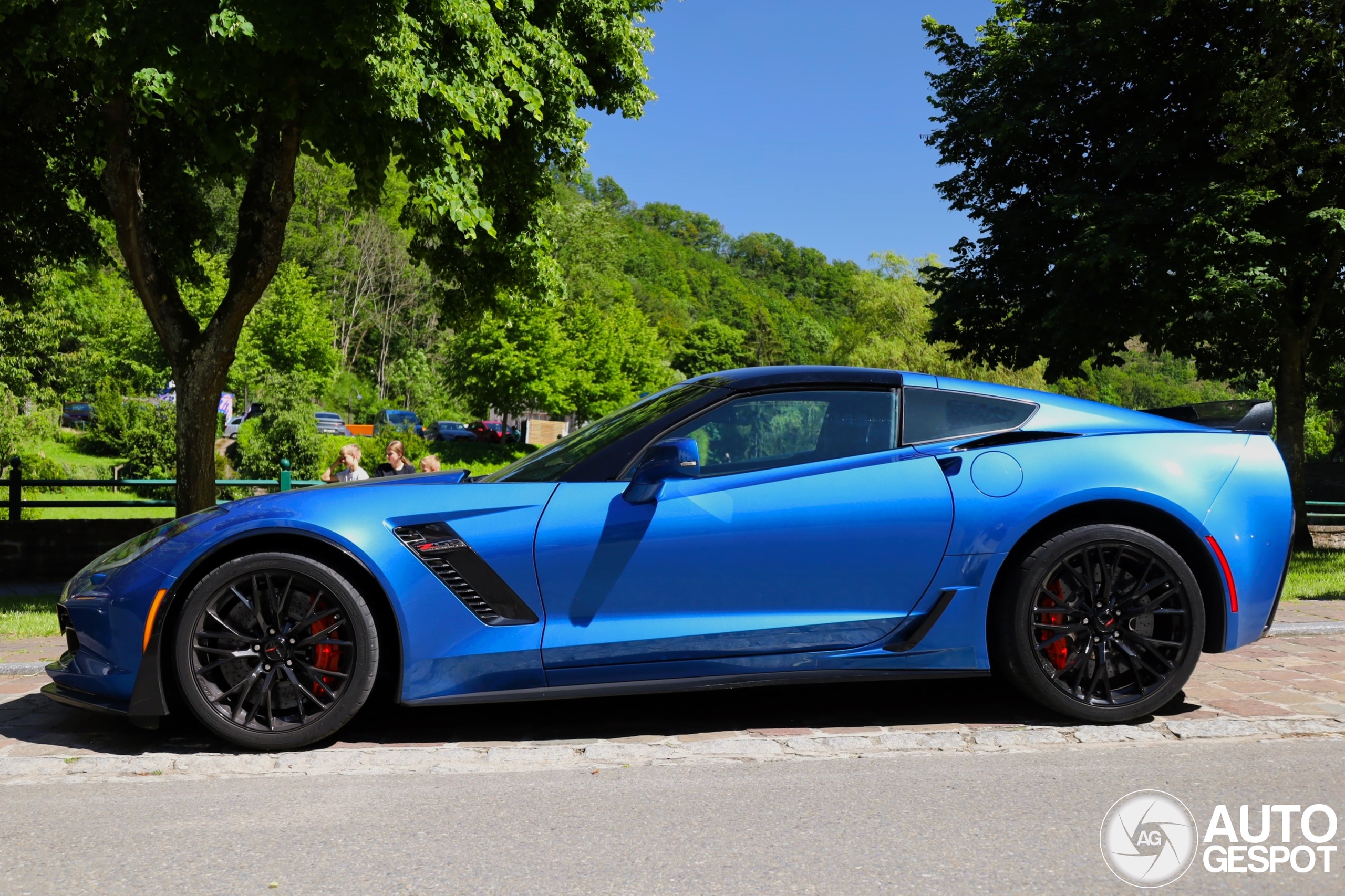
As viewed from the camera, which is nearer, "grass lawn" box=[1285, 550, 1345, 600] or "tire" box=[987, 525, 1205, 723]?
"tire" box=[987, 525, 1205, 723]

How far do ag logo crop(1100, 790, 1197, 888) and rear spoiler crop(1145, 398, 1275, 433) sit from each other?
1866 mm

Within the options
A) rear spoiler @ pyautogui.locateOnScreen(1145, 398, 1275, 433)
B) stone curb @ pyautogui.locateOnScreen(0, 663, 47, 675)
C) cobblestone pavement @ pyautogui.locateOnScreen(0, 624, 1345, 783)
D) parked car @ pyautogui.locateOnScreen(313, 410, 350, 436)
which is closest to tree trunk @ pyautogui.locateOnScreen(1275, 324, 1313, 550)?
cobblestone pavement @ pyautogui.locateOnScreen(0, 624, 1345, 783)

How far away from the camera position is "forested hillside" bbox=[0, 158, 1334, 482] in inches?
1329

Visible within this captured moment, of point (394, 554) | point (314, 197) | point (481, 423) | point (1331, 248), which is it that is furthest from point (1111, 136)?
point (314, 197)

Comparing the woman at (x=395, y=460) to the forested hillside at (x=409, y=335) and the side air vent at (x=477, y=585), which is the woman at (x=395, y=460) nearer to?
the forested hillside at (x=409, y=335)

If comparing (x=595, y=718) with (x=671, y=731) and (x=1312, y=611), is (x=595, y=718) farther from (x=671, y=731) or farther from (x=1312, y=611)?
(x=1312, y=611)

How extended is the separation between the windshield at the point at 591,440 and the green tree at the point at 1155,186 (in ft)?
39.4

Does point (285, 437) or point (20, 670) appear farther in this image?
point (285, 437)

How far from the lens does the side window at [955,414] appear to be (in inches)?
178

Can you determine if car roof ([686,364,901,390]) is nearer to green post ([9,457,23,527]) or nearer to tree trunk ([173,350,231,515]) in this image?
tree trunk ([173,350,231,515])

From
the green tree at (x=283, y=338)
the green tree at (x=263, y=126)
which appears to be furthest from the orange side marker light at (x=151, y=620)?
the green tree at (x=283, y=338)

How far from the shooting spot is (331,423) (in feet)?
190

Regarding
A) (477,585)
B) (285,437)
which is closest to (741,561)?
(477,585)

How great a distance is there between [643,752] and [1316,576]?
32.6 feet
